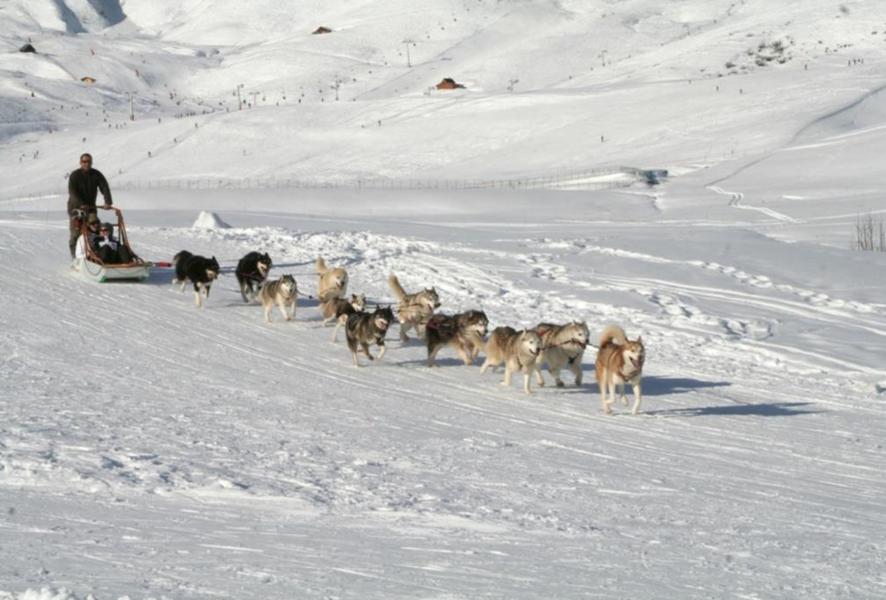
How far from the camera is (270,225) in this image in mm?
23953

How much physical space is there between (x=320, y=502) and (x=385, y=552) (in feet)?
3.82

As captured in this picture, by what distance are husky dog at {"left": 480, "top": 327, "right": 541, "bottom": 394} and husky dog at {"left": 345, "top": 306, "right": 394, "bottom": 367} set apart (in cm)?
102

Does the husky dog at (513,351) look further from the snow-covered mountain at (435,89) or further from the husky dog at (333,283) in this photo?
the snow-covered mountain at (435,89)

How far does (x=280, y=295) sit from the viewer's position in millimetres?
14711

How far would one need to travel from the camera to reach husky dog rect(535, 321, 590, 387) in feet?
37.6

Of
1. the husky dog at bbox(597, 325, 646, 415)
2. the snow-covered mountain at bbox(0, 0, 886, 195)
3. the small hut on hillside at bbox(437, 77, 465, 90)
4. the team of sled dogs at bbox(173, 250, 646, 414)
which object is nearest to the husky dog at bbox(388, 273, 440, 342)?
the team of sled dogs at bbox(173, 250, 646, 414)

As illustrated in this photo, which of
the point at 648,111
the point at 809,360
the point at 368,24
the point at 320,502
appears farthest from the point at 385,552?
the point at 368,24

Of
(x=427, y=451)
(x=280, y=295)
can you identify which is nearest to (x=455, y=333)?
(x=280, y=295)

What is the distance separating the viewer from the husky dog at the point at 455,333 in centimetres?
1274

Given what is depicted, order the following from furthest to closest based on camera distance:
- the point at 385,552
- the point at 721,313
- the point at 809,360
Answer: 1. the point at 721,313
2. the point at 809,360
3. the point at 385,552

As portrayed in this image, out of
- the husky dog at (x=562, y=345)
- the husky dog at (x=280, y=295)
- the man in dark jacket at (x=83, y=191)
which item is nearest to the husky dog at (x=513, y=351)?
the husky dog at (x=562, y=345)

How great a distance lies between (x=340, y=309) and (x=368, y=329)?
1.40m

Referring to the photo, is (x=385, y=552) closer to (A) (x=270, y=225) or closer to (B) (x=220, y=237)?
(B) (x=220, y=237)

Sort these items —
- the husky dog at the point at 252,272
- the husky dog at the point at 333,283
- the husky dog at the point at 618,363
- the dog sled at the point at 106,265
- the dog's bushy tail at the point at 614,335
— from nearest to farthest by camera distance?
the husky dog at the point at 618,363 < the dog's bushy tail at the point at 614,335 < the husky dog at the point at 333,283 < the husky dog at the point at 252,272 < the dog sled at the point at 106,265
